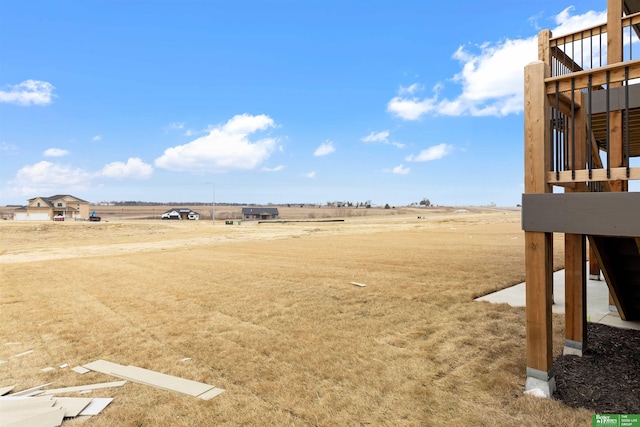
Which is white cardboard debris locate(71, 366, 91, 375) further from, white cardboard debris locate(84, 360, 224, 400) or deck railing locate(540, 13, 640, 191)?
deck railing locate(540, 13, 640, 191)

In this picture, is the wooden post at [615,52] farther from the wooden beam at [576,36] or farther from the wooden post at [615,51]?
the wooden beam at [576,36]

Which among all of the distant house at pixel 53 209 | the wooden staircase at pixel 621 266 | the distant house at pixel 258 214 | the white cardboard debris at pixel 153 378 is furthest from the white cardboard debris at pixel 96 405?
the distant house at pixel 258 214

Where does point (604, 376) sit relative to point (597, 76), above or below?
below

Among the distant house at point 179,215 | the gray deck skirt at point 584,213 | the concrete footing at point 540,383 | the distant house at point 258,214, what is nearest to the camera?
the gray deck skirt at point 584,213

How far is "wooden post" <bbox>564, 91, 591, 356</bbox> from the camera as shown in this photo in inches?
173

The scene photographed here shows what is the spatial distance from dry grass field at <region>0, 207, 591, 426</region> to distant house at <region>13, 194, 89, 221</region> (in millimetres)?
62094

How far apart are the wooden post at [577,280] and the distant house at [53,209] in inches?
2758

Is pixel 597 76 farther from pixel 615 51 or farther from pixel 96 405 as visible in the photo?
pixel 96 405

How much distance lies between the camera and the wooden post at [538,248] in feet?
11.2

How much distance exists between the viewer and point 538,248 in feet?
11.3

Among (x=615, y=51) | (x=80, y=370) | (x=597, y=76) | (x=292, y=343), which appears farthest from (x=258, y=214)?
(x=597, y=76)

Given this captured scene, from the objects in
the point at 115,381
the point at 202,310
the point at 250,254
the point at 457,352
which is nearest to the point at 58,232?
the point at 250,254

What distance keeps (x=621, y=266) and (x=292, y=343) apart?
473 cm

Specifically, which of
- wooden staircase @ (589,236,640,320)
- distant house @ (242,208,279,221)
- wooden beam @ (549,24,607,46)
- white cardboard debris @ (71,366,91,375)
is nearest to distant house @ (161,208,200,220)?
distant house @ (242,208,279,221)
